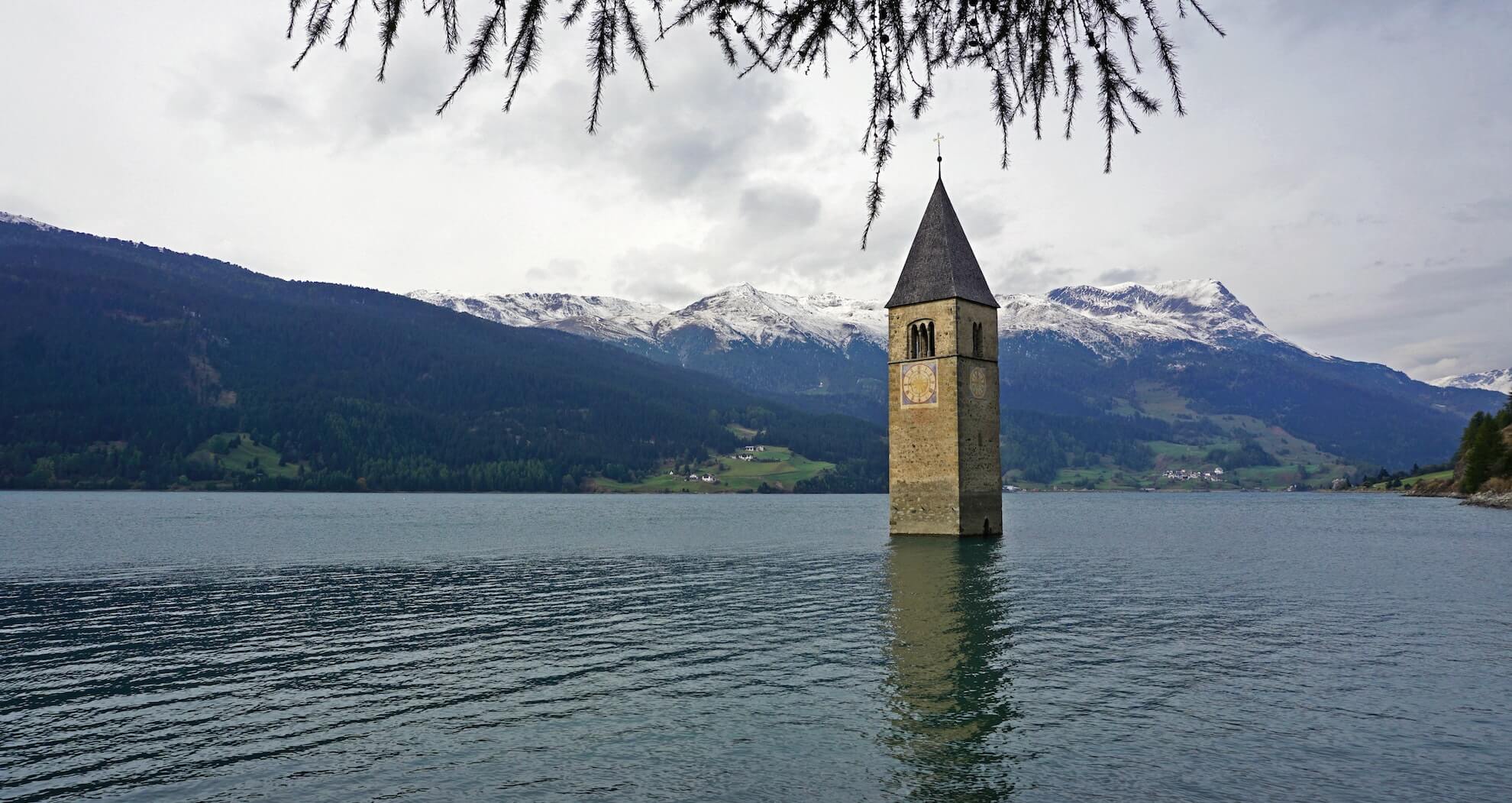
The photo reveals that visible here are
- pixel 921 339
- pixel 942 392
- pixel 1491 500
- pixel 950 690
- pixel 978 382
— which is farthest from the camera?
pixel 1491 500

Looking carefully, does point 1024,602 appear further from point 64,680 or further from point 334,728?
point 64,680

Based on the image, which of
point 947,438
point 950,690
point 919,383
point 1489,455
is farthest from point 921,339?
point 1489,455

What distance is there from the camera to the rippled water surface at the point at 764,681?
15.0m

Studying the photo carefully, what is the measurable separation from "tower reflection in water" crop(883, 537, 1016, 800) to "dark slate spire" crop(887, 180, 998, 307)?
27.6 meters

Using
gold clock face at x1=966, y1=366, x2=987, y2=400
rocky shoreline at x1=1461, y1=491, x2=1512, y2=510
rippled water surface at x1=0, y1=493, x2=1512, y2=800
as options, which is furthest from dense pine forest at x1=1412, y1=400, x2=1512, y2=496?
gold clock face at x1=966, y1=366, x2=987, y2=400

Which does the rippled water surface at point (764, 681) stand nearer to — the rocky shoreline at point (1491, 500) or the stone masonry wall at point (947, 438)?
the stone masonry wall at point (947, 438)

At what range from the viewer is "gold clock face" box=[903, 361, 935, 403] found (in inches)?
2493

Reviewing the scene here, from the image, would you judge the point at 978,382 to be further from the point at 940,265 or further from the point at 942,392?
the point at 940,265

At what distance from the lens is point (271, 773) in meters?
15.3

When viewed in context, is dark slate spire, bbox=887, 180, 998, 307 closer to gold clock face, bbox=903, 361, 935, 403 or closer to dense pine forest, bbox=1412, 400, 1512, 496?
gold clock face, bbox=903, 361, 935, 403

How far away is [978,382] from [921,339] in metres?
5.03

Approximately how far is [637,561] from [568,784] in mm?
40282

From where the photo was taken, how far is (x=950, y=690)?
2095 cm

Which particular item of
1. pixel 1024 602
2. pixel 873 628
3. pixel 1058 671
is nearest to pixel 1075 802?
pixel 1058 671
